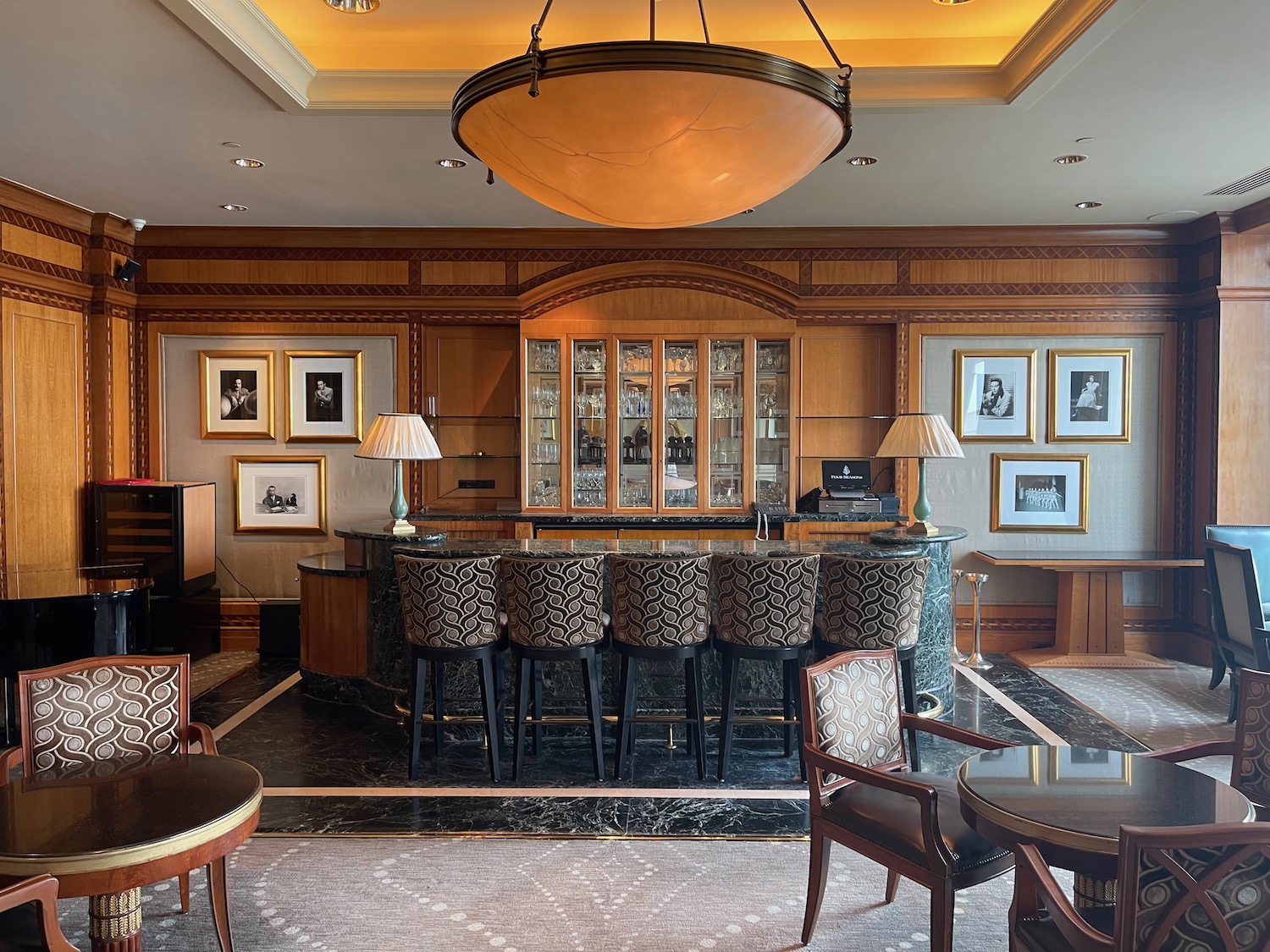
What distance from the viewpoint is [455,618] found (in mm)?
3740

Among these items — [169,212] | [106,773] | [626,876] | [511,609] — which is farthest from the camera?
[169,212]

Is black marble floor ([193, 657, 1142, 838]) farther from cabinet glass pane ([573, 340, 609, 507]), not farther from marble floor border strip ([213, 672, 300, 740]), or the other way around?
cabinet glass pane ([573, 340, 609, 507])

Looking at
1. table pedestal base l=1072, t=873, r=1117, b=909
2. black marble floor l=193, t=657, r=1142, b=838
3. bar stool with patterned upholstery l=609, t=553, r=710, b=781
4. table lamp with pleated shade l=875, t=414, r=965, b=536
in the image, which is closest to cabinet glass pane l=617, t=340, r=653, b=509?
table lamp with pleated shade l=875, t=414, r=965, b=536

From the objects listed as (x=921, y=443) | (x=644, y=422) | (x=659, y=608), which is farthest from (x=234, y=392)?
(x=921, y=443)

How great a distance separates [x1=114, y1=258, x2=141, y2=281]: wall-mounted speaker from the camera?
5.90 metres

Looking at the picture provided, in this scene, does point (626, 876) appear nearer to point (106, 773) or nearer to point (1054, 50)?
point (106, 773)

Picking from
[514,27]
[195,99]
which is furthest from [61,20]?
[514,27]

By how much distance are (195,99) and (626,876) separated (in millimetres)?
3688

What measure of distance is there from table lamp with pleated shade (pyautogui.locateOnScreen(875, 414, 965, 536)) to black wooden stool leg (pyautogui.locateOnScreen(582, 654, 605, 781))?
1.92m

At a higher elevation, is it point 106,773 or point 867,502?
point 867,502

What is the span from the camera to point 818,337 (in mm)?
6516

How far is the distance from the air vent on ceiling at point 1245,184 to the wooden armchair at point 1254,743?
3765mm

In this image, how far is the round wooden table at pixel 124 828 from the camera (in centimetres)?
188

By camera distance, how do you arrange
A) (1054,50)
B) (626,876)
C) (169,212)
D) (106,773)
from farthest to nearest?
(169,212) < (1054,50) < (626,876) < (106,773)
